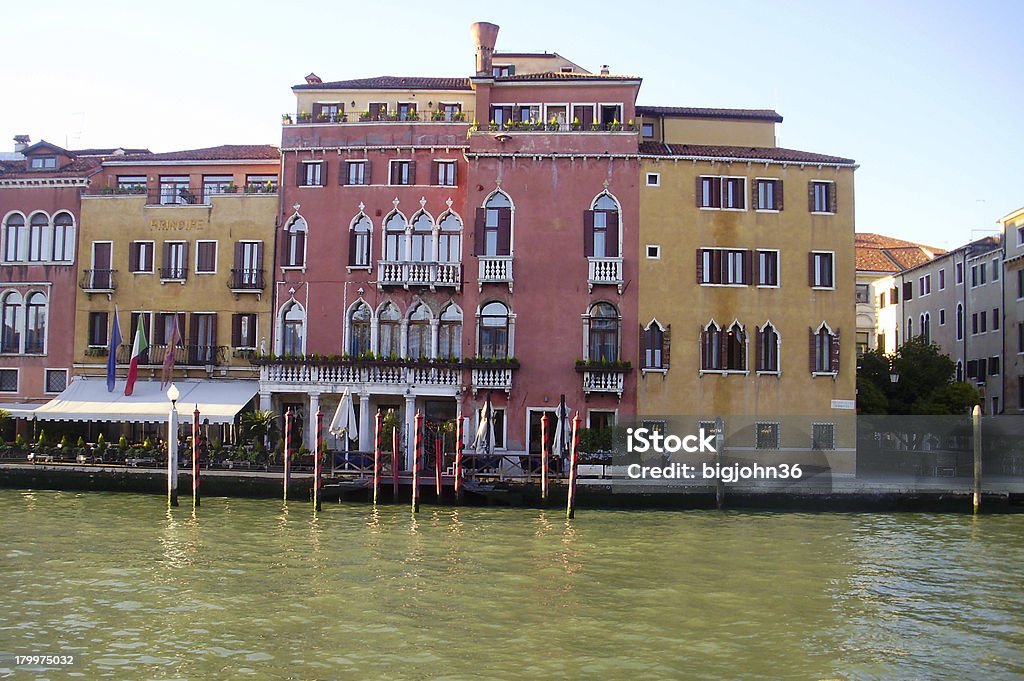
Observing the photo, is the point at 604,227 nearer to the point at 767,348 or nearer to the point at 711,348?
the point at 711,348

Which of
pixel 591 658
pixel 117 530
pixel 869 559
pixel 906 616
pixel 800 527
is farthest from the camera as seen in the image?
pixel 800 527

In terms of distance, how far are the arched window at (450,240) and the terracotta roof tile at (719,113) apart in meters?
7.18

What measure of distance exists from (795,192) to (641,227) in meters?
4.85

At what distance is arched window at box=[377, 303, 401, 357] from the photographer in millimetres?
35562

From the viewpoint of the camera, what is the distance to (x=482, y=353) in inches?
1390

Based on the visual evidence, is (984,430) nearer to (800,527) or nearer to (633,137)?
(800,527)

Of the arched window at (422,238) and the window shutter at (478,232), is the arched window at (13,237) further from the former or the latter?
the window shutter at (478,232)

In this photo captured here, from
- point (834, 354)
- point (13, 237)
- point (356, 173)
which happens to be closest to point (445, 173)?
point (356, 173)

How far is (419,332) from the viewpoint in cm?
3562

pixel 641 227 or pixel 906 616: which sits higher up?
pixel 641 227

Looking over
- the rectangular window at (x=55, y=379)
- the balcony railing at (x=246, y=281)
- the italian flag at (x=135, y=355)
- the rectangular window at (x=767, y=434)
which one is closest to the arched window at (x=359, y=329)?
the balcony railing at (x=246, y=281)

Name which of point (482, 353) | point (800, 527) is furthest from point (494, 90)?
point (800, 527)

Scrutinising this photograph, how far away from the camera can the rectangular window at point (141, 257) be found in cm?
3703

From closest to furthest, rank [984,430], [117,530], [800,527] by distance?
[117,530]
[800,527]
[984,430]
